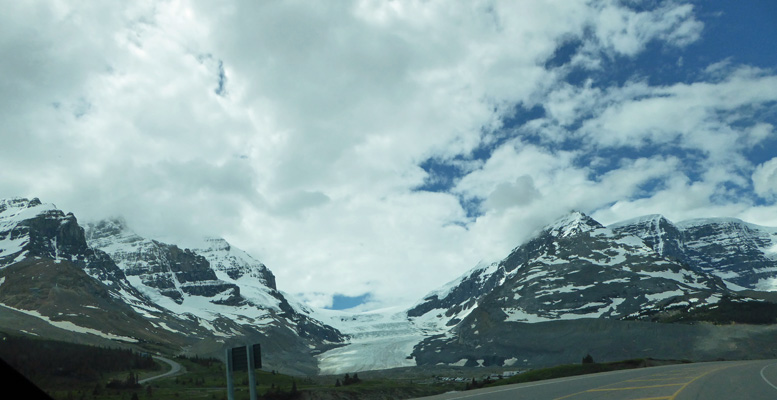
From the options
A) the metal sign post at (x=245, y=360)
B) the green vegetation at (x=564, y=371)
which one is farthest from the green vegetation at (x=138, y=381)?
the metal sign post at (x=245, y=360)

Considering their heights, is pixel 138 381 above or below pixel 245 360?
above

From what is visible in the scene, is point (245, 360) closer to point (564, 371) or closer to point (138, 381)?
point (564, 371)

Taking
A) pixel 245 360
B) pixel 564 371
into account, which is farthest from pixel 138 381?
pixel 245 360

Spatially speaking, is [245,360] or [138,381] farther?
[138,381]

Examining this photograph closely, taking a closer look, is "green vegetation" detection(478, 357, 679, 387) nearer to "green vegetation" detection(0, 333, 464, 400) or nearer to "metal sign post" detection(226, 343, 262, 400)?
"green vegetation" detection(0, 333, 464, 400)

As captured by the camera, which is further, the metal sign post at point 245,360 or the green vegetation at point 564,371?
the green vegetation at point 564,371

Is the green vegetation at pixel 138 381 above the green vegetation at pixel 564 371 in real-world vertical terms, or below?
above

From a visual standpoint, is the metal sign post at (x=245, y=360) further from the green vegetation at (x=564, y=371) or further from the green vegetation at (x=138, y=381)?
the green vegetation at (x=564, y=371)

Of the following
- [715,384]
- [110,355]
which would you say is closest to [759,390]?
[715,384]

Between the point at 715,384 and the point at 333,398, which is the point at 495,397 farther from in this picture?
the point at 333,398

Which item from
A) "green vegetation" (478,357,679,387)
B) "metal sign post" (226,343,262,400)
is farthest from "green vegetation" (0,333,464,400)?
"metal sign post" (226,343,262,400)

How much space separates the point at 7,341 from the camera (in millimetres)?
108562

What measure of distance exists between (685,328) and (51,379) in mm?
158742

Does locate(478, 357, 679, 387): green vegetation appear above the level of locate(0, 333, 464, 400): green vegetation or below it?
below
